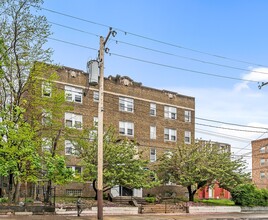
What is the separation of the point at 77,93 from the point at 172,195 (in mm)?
14845

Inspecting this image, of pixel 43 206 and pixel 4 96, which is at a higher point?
pixel 4 96

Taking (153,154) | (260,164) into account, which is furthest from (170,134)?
(260,164)

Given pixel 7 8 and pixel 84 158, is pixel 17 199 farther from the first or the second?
pixel 7 8

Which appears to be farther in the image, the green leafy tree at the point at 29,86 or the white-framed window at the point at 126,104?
the white-framed window at the point at 126,104

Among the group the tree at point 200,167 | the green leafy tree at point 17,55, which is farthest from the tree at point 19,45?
the tree at point 200,167

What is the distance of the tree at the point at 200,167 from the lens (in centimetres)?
3588

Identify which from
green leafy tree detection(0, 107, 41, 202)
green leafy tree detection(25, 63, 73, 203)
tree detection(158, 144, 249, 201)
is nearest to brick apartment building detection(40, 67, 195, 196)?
tree detection(158, 144, 249, 201)

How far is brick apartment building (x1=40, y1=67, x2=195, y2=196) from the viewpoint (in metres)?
38.2

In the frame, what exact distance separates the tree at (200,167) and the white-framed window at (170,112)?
26.9 ft

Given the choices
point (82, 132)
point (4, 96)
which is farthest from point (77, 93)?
point (4, 96)

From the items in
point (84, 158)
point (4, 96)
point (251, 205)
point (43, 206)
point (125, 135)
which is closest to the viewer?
point (43, 206)

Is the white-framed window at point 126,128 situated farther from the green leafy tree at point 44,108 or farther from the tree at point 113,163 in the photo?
the green leafy tree at point 44,108

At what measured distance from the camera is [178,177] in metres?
36.8

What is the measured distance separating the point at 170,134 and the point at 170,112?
8.03 ft
